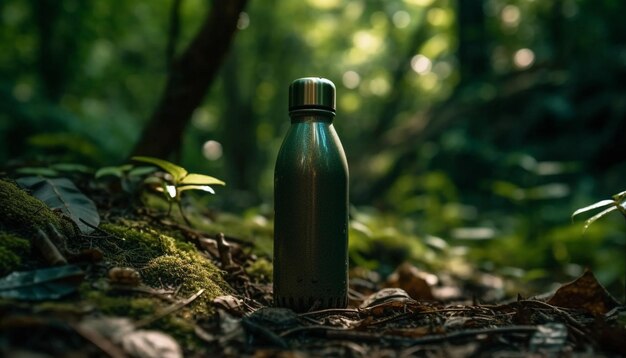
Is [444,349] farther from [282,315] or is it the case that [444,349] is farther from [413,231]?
[413,231]

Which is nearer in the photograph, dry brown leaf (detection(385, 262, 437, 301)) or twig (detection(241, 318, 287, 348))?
twig (detection(241, 318, 287, 348))

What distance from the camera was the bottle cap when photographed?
215cm

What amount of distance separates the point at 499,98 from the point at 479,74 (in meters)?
1.19

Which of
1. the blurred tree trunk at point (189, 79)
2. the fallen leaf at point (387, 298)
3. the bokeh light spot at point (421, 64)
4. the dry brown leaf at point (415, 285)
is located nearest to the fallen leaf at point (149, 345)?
the fallen leaf at point (387, 298)

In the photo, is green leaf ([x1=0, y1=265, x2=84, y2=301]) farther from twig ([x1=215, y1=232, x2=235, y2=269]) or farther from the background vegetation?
the background vegetation

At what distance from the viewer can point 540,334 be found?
1.65 m

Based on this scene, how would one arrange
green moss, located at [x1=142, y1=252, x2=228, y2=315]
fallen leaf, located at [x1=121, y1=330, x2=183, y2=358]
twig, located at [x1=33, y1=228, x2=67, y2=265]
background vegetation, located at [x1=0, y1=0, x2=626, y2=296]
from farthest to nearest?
background vegetation, located at [x1=0, y1=0, x2=626, y2=296] → green moss, located at [x1=142, y1=252, x2=228, y2=315] → twig, located at [x1=33, y1=228, x2=67, y2=265] → fallen leaf, located at [x1=121, y1=330, x2=183, y2=358]

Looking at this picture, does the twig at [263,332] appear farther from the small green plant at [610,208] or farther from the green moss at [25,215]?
the small green plant at [610,208]

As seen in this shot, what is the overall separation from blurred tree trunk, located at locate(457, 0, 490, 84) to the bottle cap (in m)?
A: 7.73

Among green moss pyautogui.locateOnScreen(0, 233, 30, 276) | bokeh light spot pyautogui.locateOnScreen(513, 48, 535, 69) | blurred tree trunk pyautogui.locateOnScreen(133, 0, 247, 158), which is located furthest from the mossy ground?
bokeh light spot pyautogui.locateOnScreen(513, 48, 535, 69)

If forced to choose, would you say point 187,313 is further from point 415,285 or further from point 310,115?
point 415,285

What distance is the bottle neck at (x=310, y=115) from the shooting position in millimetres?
2182

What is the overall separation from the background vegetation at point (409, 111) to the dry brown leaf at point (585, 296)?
3.99ft

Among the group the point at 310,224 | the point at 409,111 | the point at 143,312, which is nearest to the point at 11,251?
the point at 143,312
